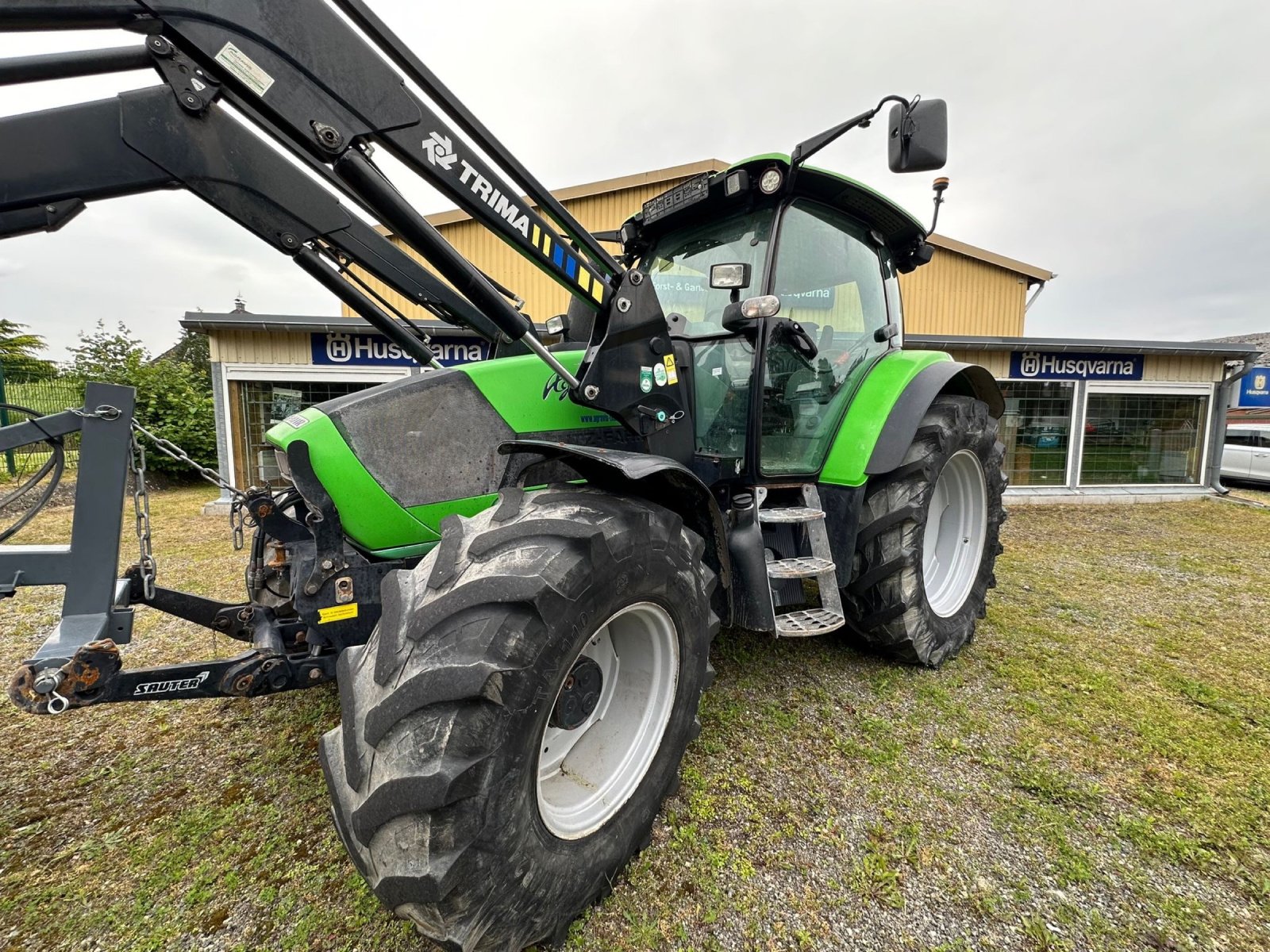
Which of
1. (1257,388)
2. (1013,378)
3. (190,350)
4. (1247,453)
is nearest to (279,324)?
(1013,378)

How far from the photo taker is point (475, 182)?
5.15 ft

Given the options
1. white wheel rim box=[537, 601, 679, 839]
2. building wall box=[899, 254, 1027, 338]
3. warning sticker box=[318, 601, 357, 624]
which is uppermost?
building wall box=[899, 254, 1027, 338]

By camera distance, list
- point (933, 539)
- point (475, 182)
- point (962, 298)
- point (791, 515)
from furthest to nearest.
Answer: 1. point (962, 298)
2. point (933, 539)
3. point (791, 515)
4. point (475, 182)

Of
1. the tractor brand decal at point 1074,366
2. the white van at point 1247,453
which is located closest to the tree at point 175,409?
the tractor brand decal at point 1074,366

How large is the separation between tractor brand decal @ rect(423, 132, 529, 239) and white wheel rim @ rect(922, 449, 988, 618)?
8.98ft

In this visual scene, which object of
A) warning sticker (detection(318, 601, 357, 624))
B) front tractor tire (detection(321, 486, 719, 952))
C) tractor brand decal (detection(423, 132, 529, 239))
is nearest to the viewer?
front tractor tire (detection(321, 486, 719, 952))

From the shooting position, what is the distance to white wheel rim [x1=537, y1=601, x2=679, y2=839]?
5.49ft

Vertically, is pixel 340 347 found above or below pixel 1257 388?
above

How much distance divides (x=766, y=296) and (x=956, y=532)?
6.74ft

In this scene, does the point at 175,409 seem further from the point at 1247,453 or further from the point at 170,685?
the point at 1247,453

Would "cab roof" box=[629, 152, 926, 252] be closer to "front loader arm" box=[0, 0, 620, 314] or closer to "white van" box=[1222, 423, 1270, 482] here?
"front loader arm" box=[0, 0, 620, 314]

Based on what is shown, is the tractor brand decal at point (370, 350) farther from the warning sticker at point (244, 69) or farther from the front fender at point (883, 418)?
the warning sticker at point (244, 69)

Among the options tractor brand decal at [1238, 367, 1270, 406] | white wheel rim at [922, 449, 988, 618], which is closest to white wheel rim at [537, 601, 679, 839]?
white wheel rim at [922, 449, 988, 618]

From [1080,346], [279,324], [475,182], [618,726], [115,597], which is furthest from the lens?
[1080,346]
